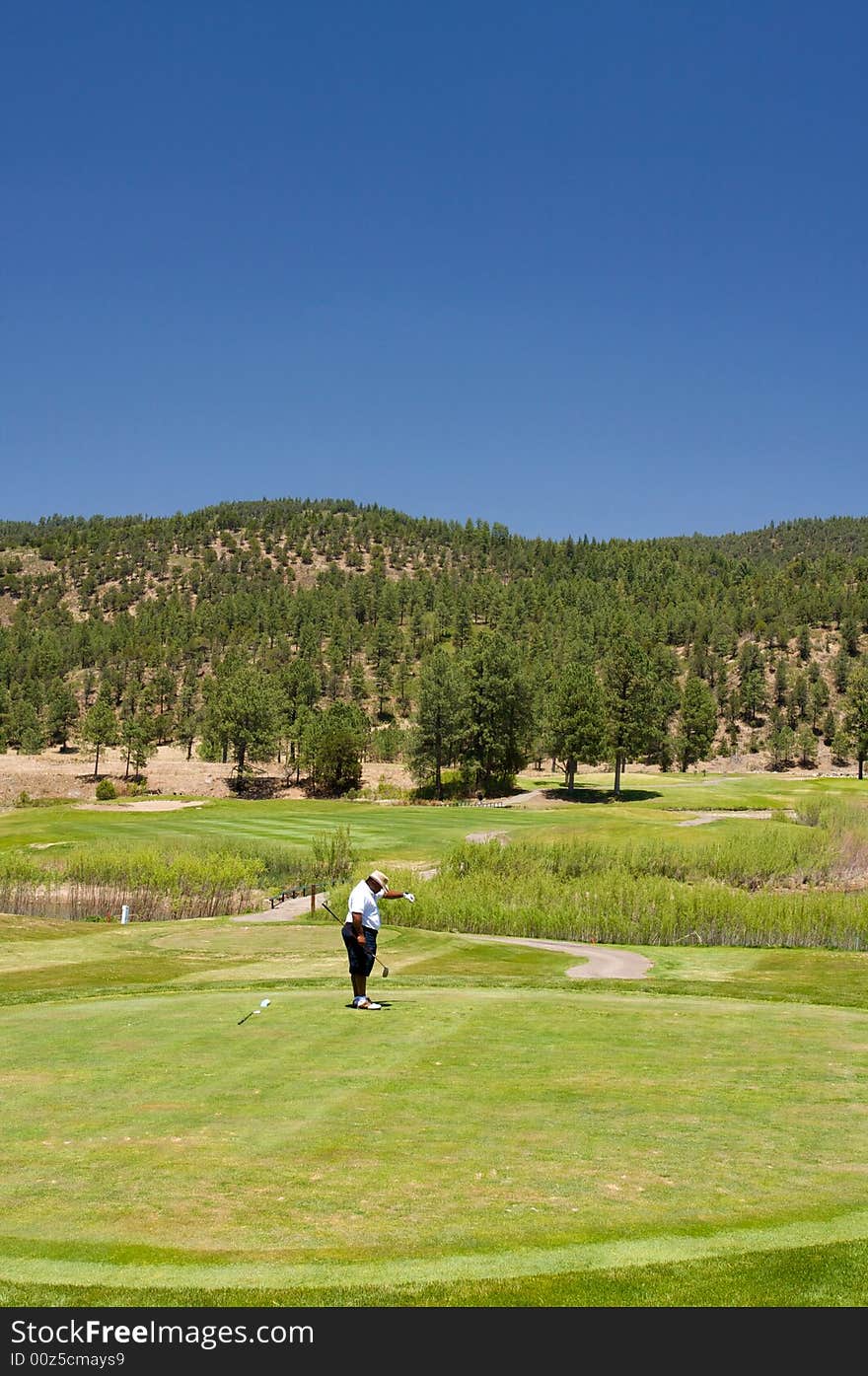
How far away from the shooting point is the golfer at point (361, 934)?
49.4 feet

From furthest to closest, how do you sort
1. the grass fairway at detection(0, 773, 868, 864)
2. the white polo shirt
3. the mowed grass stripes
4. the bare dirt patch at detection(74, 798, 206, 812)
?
the bare dirt patch at detection(74, 798, 206, 812)
the grass fairway at detection(0, 773, 868, 864)
the white polo shirt
the mowed grass stripes

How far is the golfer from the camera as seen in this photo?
49.4ft

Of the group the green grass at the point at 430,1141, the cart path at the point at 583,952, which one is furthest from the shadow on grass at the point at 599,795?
the green grass at the point at 430,1141

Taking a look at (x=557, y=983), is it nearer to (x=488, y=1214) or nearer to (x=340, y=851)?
(x=488, y=1214)

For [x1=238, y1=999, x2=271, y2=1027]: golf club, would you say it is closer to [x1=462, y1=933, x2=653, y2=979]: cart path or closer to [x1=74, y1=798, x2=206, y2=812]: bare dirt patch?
[x1=462, y1=933, x2=653, y2=979]: cart path

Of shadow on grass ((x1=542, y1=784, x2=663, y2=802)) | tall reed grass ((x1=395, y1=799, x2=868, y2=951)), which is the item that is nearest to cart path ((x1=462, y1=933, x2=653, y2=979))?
tall reed grass ((x1=395, y1=799, x2=868, y2=951))

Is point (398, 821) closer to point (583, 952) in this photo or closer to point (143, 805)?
point (143, 805)

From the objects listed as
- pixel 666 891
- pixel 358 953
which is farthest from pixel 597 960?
pixel 358 953

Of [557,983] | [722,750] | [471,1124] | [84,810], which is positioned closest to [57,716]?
[84,810]

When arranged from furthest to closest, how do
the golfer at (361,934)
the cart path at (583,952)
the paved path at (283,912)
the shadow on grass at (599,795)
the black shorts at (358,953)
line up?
the shadow on grass at (599,795) → the paved path at (283,912) → the cart path at (583,952) → the black shorts at (358,953) → the golfer at (361,934)

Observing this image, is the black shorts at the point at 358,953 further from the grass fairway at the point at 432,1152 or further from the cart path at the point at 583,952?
the cart path at the point at 583,952

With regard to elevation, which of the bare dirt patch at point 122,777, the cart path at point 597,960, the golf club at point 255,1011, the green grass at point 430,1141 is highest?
the green grass at point 430,1141

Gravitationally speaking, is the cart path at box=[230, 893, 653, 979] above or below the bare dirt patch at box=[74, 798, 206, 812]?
above

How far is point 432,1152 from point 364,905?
6.69 metres
